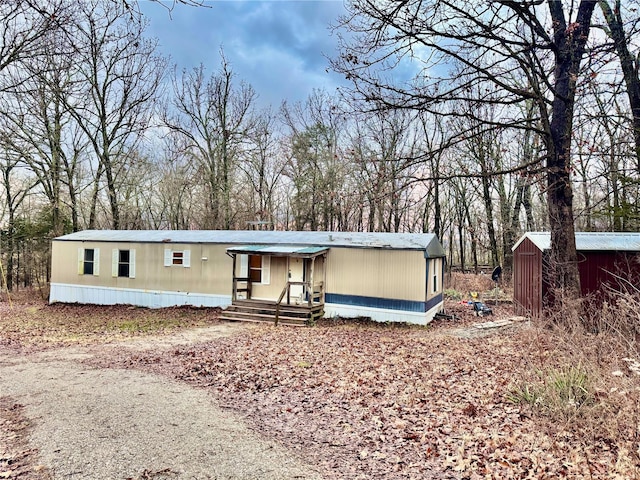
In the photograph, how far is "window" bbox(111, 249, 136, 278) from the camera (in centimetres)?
1725

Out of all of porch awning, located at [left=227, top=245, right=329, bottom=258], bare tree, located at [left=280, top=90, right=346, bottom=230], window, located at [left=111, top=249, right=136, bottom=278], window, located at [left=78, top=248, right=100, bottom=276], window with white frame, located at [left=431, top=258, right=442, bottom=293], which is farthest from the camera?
bare tree, located at [left=280, top=90, right=346, bottom=230]

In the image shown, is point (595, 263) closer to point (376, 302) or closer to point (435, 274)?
point (435, 274)

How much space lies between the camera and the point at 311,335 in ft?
36.1

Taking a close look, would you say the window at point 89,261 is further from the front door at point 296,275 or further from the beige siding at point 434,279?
the beige siding at point 434,279

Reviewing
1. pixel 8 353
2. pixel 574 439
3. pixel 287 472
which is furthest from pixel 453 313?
pixel 8 353

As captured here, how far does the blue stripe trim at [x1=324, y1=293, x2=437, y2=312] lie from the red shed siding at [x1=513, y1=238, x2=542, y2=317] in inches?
127

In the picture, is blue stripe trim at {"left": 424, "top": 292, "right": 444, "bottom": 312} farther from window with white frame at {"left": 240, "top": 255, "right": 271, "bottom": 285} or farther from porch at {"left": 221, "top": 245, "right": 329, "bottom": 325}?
window with white frame at {"left": 240, "top": 255, "right": 271, "bottom": 285}

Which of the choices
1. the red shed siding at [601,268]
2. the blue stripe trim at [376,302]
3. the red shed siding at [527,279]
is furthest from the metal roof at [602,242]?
the blue stripe trim at [376,302]

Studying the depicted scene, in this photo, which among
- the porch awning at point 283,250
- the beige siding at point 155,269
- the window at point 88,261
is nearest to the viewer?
the porch awning at point 283,250

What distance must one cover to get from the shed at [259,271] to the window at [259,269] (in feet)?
0.13

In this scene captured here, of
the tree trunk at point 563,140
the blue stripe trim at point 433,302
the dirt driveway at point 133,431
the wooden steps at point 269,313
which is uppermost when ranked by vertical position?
the tree trunk at point 563,140

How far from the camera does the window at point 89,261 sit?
17.9m

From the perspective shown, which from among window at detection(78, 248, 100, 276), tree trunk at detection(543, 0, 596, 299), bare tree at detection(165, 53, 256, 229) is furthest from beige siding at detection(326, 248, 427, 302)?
bare tree at detection(165, 53, 256, 229)

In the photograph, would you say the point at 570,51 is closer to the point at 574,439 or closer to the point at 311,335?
the point at 574,439
